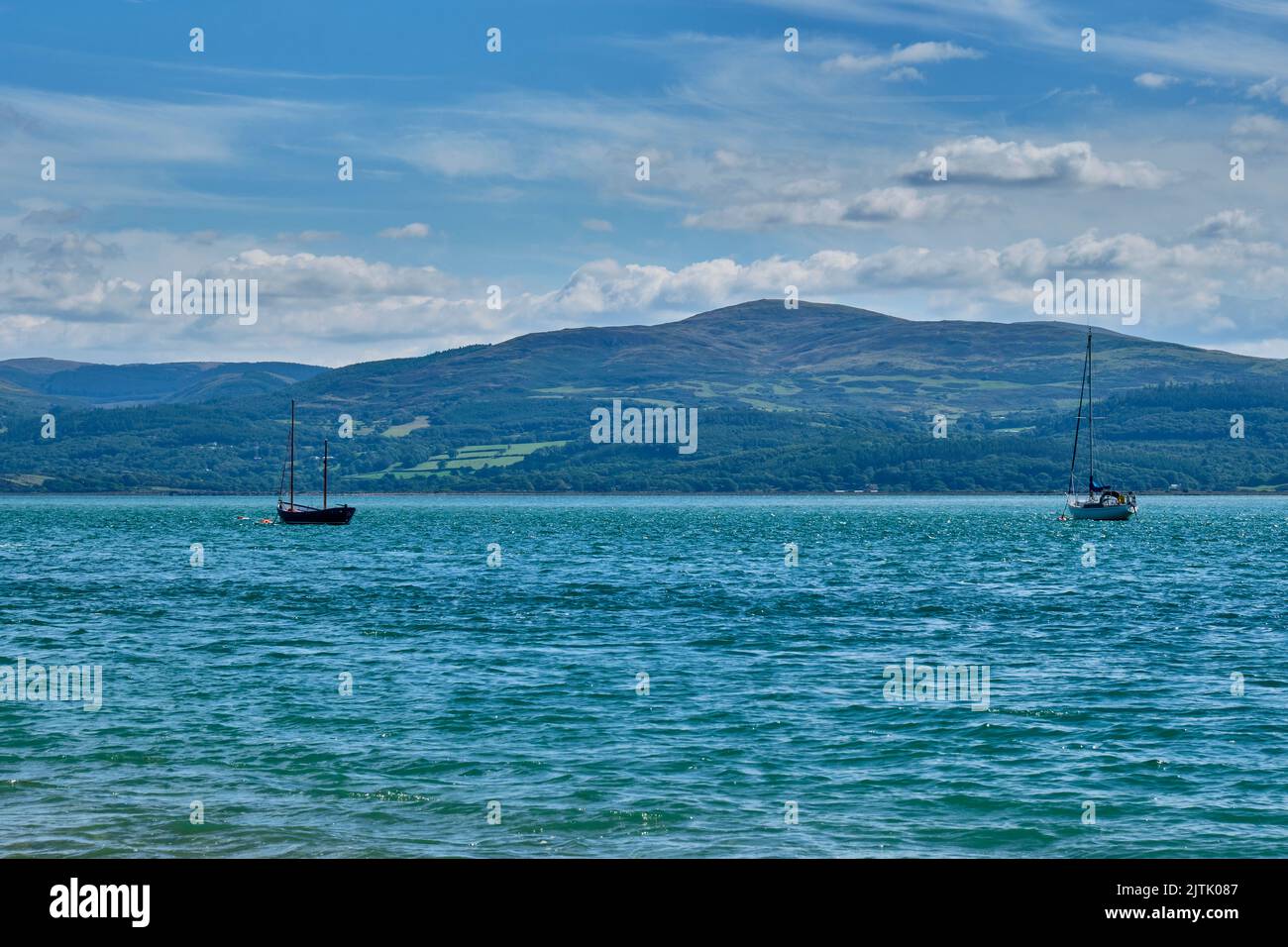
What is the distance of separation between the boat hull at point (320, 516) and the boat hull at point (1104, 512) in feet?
295

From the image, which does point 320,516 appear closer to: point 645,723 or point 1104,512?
point 1104,512

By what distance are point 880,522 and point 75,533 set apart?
106 m

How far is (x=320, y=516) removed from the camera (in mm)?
172875

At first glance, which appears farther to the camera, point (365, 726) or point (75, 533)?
point (75, 533)

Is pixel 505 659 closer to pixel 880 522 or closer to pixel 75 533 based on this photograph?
pixel 75 533

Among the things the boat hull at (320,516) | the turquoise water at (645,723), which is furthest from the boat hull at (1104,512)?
the turquoise water at (645,723)

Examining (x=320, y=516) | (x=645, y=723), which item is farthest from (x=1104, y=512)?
(x=645, y=723)

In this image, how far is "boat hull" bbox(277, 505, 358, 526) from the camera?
17075cm

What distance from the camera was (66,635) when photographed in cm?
4931

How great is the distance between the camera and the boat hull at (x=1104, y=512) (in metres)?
164

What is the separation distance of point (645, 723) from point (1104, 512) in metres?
145

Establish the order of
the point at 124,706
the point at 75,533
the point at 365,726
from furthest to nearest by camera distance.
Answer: the point at 75,533 → the point at 124,706 → the point at 365,726
